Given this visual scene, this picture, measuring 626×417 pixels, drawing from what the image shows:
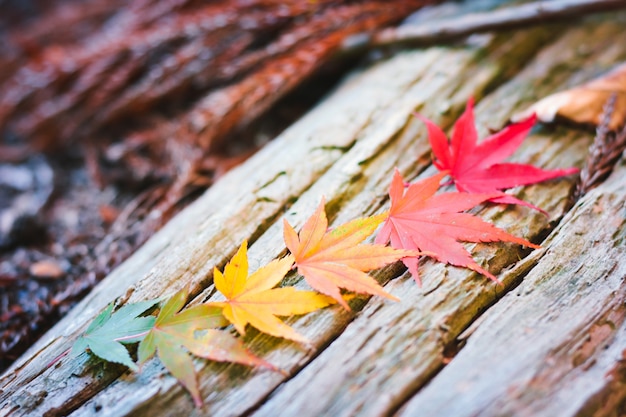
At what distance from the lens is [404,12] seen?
2535 mm

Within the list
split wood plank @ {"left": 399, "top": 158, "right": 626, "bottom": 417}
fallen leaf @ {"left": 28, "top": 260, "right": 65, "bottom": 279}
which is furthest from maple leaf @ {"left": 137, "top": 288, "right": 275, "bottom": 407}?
fallen leaf @ {"left": 28, "top": 260, "right": 65, "bottom": 279}

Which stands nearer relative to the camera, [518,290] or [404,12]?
[518,290]

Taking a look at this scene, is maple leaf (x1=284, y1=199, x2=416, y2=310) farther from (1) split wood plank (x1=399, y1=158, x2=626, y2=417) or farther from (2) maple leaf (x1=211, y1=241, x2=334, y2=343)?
(1) split wood plank (x1=399, y1=158, x2=626, y2=417)

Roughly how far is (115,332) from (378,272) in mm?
802

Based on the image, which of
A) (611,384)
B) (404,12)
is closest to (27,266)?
(611,384)

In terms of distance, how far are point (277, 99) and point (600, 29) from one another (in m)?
1.82

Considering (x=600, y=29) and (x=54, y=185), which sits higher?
(x=54, y=185)

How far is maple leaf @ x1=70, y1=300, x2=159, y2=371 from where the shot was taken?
110 cm

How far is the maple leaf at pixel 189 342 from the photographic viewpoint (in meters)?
1.02

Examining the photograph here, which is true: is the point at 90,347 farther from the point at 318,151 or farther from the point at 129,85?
the point at 129,85

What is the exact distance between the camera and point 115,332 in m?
1.15

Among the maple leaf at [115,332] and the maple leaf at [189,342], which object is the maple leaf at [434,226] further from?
the maple leaf at [115,332]

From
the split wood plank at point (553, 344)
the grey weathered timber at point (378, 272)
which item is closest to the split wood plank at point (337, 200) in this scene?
the grey weathered timber at point (378, 272)

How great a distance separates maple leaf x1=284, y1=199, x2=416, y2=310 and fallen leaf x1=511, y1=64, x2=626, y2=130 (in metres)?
0.99
